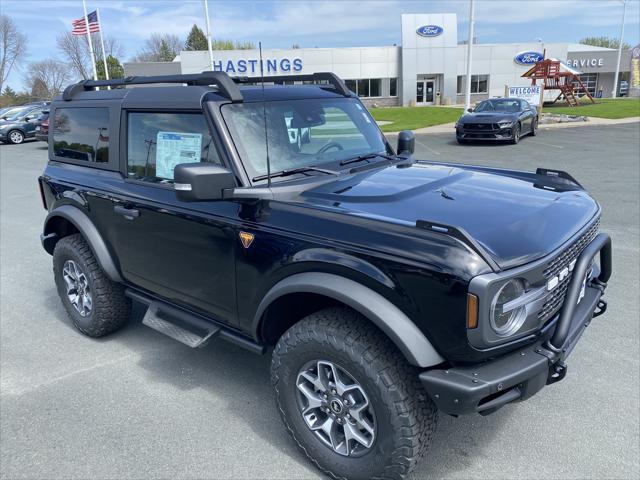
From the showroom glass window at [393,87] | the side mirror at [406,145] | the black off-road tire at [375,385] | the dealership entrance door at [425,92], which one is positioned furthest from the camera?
the showroom glass window at [393,87]

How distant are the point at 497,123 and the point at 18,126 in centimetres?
2051

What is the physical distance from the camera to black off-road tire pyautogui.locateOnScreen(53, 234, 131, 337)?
13.5 ft

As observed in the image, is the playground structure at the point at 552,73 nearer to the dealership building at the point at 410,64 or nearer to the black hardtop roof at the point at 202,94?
the dealership building at the point at 410,64

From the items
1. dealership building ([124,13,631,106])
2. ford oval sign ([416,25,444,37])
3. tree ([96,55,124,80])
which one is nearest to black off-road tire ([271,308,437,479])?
dealership building ([124,13,631,106])

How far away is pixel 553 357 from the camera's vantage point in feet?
7.64

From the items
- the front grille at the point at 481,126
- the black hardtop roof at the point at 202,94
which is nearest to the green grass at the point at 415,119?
the front grille at the point at 481,126

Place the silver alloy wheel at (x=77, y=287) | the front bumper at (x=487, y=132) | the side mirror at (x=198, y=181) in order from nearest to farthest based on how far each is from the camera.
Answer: the side mirror at (x=198, y=181) < the silver alloy wheel at (x=77, y=287) < the front bumper at (x=487, y=132)

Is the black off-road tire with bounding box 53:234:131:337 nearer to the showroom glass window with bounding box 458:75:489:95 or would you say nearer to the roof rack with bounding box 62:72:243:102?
the roof rack with bounding box 62:72:243:102

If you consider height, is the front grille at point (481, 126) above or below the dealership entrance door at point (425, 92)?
below

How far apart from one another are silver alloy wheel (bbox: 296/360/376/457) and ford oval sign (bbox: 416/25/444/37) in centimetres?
4541

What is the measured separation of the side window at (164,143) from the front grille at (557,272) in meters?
1.94

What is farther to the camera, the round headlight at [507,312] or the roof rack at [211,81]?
the roof rack at [211,81]

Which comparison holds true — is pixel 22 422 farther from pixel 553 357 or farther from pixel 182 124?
pixel 553 357

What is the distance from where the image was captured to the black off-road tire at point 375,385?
2.36m
